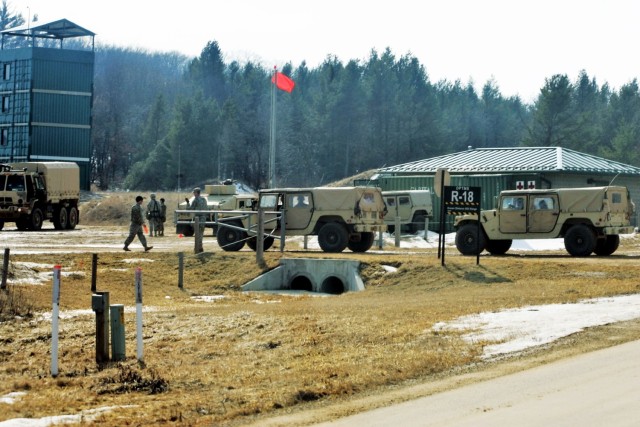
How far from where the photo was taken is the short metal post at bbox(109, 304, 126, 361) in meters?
14.3

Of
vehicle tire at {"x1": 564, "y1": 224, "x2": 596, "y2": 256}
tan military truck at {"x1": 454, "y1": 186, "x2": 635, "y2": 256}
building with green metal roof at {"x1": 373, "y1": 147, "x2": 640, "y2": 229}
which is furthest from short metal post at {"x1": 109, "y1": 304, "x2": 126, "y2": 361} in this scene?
building with green metal roof at {"x1": 373, "y1": 147, "x2": 640, "y2": 229}

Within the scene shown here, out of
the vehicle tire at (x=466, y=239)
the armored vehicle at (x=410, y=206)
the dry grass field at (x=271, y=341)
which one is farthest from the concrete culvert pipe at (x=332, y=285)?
the armored vehicle at (x=410, y=206)

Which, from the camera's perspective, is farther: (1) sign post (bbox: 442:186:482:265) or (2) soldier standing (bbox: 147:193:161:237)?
(2) soldier standing (bbox: 147:193:161:237)

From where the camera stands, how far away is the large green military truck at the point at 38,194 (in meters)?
43.8

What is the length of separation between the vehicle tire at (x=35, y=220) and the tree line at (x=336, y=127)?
43.1m

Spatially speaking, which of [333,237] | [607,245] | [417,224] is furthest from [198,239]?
[417,224]

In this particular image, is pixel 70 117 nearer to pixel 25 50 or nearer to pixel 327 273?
pixel 25 50

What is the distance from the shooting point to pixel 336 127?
109500mm

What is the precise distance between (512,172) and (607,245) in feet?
53.8

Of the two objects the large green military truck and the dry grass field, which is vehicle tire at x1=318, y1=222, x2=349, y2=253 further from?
the large green military truck

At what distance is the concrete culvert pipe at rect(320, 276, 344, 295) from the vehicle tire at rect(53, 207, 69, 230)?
23.1 meters

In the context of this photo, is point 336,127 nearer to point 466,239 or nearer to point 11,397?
point 466,239

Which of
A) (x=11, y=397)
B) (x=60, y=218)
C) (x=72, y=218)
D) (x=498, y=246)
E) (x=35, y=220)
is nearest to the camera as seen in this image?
(x=11, y=397)

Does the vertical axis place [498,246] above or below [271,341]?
above
